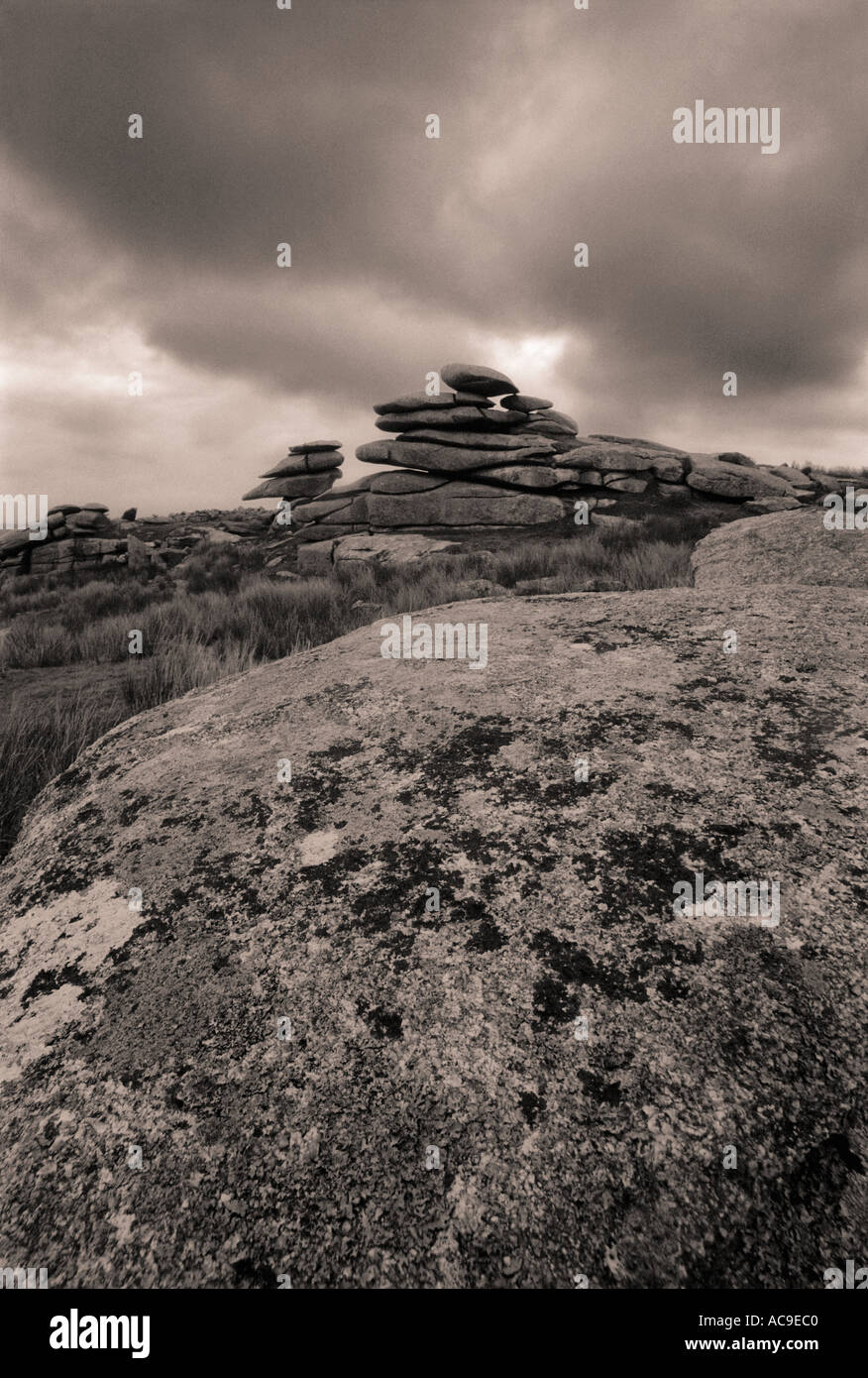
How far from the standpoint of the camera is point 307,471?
25.5 m

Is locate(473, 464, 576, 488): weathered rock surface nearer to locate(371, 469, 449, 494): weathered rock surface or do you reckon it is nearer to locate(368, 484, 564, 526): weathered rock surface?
locate(368, 484, 564, 526): weathered rock surface

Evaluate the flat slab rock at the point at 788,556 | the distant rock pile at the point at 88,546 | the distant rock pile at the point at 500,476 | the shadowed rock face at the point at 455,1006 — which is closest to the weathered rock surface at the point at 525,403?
the distant rock pile at the point at 500,476

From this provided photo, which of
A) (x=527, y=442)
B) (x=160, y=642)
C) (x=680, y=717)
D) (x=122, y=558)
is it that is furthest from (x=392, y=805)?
(x=122, y=558)

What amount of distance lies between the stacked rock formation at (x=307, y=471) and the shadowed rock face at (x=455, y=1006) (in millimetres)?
25264

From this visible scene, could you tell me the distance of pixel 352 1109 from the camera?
0.88 m

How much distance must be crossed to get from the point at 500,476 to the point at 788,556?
1634cm

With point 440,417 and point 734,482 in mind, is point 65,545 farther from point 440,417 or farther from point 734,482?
point 734,482

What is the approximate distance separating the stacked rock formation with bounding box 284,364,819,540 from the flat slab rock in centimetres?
1272

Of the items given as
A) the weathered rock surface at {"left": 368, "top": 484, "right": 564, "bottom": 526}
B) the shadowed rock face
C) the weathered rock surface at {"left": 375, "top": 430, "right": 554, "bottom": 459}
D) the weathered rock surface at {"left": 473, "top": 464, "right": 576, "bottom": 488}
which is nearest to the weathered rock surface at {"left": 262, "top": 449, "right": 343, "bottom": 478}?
the weathered rock surface at {"left": 375, "top": 430, "right": 554, "bottom": 459}

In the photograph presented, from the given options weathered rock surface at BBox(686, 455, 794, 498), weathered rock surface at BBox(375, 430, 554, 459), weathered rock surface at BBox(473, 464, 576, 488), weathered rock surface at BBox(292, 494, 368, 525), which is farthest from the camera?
weathered rock surface at BBox(375, 430, 554, 459)

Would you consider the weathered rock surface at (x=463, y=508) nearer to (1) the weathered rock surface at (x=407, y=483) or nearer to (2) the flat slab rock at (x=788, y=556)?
(1) the weathered rock surface at (x=407, y=483)

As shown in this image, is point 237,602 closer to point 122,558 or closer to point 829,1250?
point 829,1250

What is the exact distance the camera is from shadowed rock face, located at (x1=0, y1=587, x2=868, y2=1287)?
75 cm

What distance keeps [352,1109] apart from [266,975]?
0.27 metres
